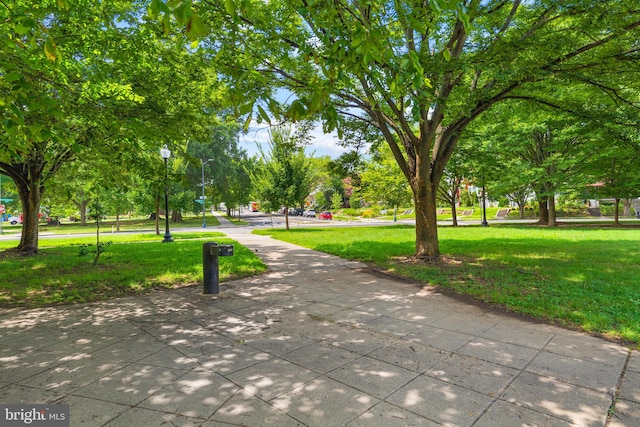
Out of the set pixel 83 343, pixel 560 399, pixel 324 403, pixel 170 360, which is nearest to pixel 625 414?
pixel 560 399

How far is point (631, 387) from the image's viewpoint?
9.07 feet

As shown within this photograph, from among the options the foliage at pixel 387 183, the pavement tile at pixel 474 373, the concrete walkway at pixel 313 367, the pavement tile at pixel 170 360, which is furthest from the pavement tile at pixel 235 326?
the foliage at pixel 387 183

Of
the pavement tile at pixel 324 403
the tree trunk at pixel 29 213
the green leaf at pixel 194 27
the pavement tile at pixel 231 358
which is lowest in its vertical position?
the pavement tile at pixel 324 403

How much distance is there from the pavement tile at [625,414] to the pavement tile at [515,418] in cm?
33

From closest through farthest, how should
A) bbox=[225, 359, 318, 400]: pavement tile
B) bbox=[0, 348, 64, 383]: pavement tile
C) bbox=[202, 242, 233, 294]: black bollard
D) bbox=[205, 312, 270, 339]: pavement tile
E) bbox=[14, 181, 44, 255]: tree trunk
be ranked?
bbox=[225, 359, 318, 400]: pavement tile
bbox=[0, 348, 64, 383]: pavement tile
bbox=[205, 312, 270, 339]: pavement tile
bbox=[202, 242, 233, 294]: black bollard
bbox=[14, 181, 44, 255]: tree trunk

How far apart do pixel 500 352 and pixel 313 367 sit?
1940 millimetres

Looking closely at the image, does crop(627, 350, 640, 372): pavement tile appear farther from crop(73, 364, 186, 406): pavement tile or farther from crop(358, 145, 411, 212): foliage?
crop(358, 145, 411, 212): foliage

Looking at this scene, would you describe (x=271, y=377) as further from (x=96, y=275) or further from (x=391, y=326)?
(x=96, y=275)

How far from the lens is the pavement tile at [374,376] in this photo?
2.78 meters

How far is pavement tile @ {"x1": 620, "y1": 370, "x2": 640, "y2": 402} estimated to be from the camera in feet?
8.60

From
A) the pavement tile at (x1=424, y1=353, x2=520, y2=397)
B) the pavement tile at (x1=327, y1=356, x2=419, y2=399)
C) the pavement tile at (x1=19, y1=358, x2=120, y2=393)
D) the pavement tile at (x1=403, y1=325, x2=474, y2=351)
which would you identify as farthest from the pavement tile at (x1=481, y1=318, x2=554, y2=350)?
the pavement tile at (x1=19, y1=358, x2=120, y2=393)

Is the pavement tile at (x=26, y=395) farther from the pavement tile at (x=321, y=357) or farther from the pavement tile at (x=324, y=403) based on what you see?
the pavement tile at (x=321, y=357)

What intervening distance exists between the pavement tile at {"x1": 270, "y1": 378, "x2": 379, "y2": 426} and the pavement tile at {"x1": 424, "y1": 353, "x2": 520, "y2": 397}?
784mm

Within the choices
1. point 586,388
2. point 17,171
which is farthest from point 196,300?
point 17,171
